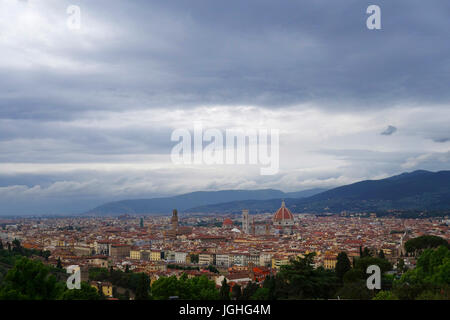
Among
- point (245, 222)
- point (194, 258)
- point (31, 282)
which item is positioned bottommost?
point (194, 258)

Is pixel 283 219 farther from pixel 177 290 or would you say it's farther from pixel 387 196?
pixel 387 196

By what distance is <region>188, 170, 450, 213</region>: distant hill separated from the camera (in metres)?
134

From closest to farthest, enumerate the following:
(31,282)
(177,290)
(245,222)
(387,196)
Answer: (31,282) < (177,290) < (245,222) < (387,196)

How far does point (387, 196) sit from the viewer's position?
150 m

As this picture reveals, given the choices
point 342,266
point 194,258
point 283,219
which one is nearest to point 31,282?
point 342,266

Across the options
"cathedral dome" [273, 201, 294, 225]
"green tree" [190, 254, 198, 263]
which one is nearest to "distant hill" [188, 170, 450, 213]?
"cathedral dome" [273, 201, 294, 225]

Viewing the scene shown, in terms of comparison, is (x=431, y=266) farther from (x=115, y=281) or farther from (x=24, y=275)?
(x=115, y=281)

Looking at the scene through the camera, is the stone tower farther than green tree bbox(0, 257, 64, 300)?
Yes

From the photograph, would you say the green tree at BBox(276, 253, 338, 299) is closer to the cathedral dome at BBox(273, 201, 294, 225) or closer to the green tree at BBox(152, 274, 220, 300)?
the green tree at BBox(152, 274, 220, 300)

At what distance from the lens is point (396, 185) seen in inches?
6314

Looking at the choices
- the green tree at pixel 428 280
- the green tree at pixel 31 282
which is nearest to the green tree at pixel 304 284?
the green tree at pixel 428 280

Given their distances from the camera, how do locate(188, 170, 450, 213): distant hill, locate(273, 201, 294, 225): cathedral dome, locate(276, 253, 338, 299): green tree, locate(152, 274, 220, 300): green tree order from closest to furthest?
1. locate(152, 274, 220, 300): green tree
2. locate(276, 253, 338, 299): green tree
3. locate(273, 201, 294, 225): cathedral dome
4. locate(188, 170, 450, 213): distant hill

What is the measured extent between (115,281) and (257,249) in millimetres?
20816

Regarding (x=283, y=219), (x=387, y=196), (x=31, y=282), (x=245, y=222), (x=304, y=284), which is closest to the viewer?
(x=31, y=282)
